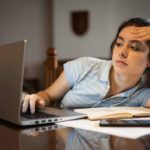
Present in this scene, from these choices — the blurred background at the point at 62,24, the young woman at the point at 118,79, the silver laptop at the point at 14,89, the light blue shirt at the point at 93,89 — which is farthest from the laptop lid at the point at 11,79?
the blurred background at the point at 62,24

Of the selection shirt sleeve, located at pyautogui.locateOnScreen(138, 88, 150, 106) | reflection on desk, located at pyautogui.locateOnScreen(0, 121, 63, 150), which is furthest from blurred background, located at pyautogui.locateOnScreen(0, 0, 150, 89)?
reflection on desk, located at pyautogui.locateOnScreen(0, 121, 63, 150)

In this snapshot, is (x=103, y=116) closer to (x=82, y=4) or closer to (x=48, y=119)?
(x=48, y=119)

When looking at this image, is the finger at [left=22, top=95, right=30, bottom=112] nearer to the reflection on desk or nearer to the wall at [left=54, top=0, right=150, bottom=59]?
the reflection on desk

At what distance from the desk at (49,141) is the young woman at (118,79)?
1.73 feet

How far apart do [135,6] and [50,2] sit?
→ 91cm

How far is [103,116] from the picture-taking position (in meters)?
0.82

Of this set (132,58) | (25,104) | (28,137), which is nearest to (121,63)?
(132,58)

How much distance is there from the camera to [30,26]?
3357mm

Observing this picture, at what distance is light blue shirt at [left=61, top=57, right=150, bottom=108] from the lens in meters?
1.24

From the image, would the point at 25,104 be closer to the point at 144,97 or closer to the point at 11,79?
the point at 11,79

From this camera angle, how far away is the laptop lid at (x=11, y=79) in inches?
27.8

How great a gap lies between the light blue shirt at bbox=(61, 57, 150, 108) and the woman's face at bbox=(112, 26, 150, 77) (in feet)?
0.17

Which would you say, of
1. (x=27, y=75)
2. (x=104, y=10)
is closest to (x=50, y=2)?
(x=104, y=10)

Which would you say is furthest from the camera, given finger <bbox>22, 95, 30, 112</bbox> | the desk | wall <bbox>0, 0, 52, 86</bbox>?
wall <bbox>0, 0, 52, 86</bbox>
